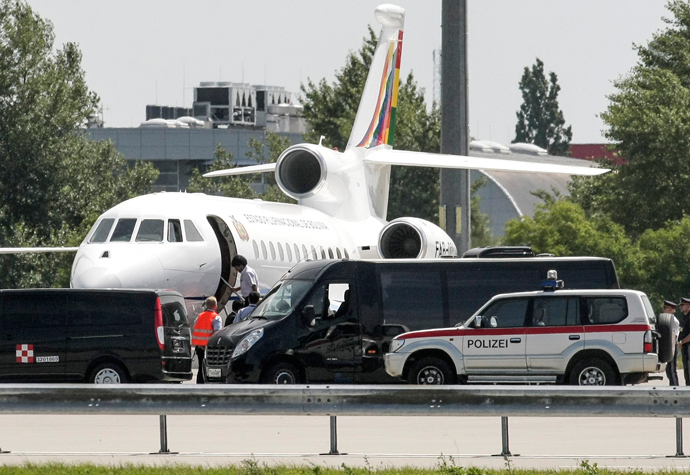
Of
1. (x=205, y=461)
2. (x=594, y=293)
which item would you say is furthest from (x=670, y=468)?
(x=594, y=293)

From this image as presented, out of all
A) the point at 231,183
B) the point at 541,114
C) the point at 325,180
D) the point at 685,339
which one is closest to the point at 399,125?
the point at 231,183

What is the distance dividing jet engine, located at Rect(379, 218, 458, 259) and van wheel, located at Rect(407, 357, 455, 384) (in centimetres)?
1097

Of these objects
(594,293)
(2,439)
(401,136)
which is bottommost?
(2,439)

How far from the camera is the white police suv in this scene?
58.6 ft

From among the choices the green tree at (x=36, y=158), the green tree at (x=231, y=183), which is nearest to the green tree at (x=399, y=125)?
the green tree at (x=231, y=183)

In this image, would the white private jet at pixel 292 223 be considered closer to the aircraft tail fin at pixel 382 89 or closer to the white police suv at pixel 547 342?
the aircraft tail fin at pixel 382 89

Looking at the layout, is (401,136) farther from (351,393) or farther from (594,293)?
(351,393)

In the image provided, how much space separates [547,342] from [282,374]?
378cm

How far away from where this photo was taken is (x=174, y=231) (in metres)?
23.6

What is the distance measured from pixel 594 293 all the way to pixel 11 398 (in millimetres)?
8370

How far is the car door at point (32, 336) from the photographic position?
19.3 m

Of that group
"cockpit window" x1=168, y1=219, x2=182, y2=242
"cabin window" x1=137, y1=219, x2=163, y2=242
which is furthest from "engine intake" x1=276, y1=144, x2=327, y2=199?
"cabin window" x1=137, y1=219, x2=163, y2=242

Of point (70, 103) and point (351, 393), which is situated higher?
point (70, 103)

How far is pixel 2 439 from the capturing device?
14.5 m
